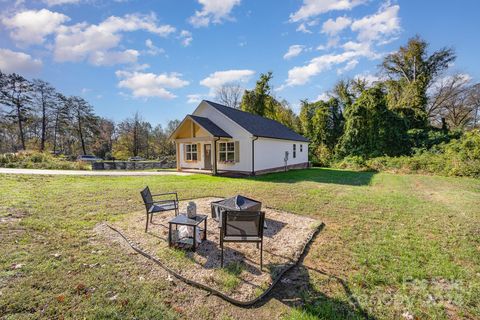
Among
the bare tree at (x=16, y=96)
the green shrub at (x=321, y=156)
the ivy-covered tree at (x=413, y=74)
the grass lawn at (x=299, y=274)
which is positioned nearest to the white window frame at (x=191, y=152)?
the grass lawn at (x=299, y=274)

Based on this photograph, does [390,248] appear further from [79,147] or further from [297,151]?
[79,147]

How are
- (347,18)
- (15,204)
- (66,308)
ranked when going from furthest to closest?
(347,18), (15,204), (66,308)

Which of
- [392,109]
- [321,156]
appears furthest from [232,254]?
[392,109]

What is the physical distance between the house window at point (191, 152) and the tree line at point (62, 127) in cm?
1833

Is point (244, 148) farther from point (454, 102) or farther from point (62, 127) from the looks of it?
point (62, 127)

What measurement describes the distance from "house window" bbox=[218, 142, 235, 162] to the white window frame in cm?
223

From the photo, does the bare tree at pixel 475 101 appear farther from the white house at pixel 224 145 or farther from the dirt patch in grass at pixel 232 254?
the dirt patch in grass at pixel 232 254

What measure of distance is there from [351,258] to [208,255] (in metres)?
2.35

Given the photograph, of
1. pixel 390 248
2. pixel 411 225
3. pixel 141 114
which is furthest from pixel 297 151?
pixel 141 114

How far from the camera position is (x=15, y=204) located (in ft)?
20.7

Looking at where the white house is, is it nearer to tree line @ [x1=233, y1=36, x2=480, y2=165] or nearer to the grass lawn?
the grass lawn

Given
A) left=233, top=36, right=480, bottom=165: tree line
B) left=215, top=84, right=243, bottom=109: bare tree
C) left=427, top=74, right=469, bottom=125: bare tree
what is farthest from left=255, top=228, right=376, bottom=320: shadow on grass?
left=215, top=84, right=243, bottom=109: bare tree

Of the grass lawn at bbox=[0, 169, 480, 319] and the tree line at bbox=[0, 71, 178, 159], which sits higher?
the tree line at bbox=[0, 71, 178, 159]

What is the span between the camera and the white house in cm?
1404
